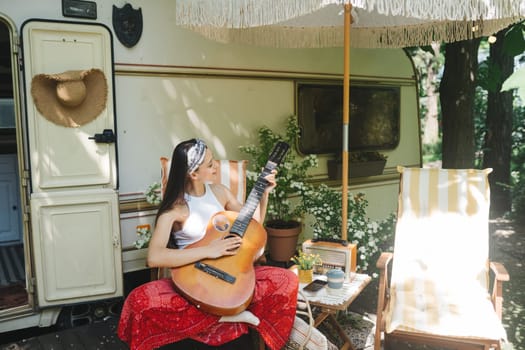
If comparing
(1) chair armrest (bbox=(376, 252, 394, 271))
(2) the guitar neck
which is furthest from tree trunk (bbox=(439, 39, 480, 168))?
(2) the guitar neck

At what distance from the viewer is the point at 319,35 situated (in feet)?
13.5

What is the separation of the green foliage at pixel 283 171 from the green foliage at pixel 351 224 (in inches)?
7.8

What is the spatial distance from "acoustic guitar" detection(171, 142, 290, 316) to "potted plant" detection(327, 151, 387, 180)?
7.83 ft

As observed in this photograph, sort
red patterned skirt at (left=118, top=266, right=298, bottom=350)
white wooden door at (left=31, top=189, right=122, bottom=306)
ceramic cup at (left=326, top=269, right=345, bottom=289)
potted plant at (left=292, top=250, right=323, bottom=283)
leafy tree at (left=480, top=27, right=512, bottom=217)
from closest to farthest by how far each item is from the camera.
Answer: red patterned skirt at (left=118, top=266, right=298, bottom=350) → ceramic cup at (left=326, top=269, right=345, bottom=289) → potted plant at (left=292, top=250, right=323, bottom=283) → white wooden door at (left=31, top=189, right=122, bottom=306) → leafy tree at (left=480, top=27, right=512, bottom=217)

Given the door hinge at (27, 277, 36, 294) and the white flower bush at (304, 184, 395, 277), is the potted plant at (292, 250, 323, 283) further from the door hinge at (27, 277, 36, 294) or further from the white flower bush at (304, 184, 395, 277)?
the door hinge at (27, 277, 36, 294)

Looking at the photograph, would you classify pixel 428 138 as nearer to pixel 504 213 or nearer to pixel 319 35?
pixel 504 213

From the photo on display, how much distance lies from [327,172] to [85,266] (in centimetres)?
270

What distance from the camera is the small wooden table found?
2.78 m

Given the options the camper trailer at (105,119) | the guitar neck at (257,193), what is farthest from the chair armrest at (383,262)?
the camper trailer at (105,119)

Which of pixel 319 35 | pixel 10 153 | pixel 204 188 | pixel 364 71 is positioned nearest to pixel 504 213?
pixel 364 71

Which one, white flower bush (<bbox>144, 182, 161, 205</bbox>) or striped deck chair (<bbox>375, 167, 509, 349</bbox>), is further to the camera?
white flower bush (<bbox>144, 182, 161, 205</bbox>)

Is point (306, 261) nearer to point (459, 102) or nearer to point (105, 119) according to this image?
point (105, 119)

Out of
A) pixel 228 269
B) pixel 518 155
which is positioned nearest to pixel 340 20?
pixel 228 269

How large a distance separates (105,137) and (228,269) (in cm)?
165
